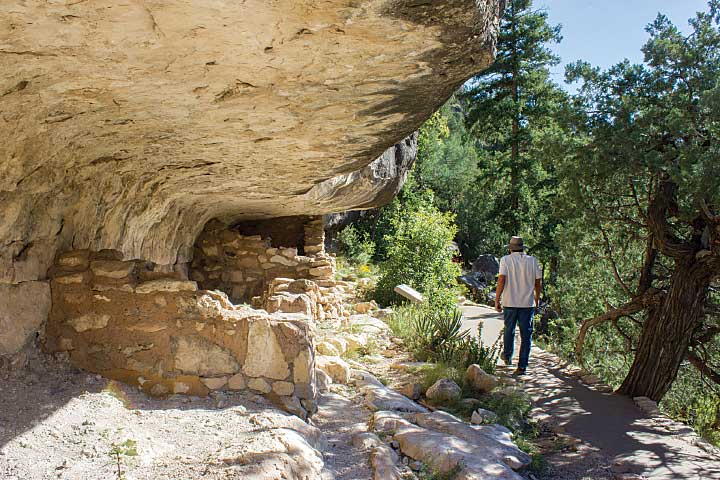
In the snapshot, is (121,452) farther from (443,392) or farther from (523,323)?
(523,323)

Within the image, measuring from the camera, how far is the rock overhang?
6.59ft

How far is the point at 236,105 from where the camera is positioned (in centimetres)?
289

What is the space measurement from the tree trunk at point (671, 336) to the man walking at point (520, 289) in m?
1.09

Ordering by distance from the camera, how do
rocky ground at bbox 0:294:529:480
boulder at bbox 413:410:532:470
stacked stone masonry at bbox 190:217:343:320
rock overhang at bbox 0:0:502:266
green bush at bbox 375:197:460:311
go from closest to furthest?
rock overhang at bbox 0:0:502:266 < rocky ground at bbox 0:294:529:480 < boulder at bbox 413:410:532:470 < stacked stone masonry at bbox 190:217:343:320 < green bush at bbox 375:197:460:311

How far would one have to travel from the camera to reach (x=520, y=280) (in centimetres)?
562

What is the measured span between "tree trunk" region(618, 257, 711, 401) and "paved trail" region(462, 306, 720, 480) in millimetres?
329

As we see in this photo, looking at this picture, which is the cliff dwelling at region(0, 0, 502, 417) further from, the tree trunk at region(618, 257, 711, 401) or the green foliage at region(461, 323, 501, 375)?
the tree trunk at region(618, 257, 711, 401)

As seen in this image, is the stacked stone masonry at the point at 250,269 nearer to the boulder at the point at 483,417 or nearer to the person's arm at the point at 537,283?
the person's arm at the point at 537,283

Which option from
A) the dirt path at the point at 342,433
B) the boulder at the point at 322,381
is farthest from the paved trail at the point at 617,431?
the boulder at the point at 322,381

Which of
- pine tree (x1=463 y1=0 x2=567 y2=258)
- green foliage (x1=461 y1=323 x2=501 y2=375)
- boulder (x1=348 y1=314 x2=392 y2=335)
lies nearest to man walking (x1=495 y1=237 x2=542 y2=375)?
green foliage (x1=461 y1=323 x2=501 y2=375)

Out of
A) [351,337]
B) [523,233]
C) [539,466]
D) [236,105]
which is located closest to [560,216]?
[351,337]

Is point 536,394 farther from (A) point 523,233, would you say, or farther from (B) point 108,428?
(A) point 523,233

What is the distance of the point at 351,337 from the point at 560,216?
9.29 ft

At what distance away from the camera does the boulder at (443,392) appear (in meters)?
4.84
